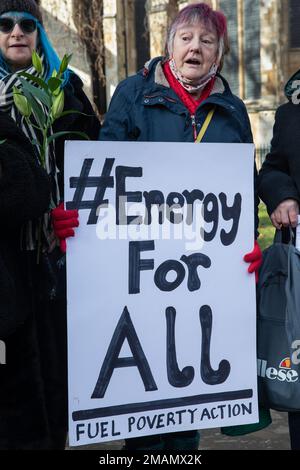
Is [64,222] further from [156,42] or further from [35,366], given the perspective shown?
[156,42]

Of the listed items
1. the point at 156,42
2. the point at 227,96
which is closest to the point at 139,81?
the point at 227,96

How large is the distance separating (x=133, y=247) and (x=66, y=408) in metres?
0.72

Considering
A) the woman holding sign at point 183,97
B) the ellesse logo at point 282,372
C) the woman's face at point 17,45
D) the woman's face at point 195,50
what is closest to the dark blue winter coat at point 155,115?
the woman holding sign at point 183,97

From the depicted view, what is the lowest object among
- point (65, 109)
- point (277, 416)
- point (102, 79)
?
point (277, 416)

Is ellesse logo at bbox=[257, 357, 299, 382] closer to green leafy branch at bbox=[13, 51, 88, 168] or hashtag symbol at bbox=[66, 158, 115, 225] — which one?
hashtag symbol at bbox=[66, 158, 115, 225]

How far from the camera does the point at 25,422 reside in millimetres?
2924

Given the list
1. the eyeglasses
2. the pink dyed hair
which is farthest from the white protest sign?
the eyeglasses

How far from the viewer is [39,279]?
2.94m

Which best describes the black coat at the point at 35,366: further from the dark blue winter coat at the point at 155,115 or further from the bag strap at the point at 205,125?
the bag strap at the point at 205,125

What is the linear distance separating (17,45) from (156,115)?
2.03 feet

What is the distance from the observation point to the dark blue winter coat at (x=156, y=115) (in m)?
3.07

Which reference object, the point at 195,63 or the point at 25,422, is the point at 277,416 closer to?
the point at 25,422

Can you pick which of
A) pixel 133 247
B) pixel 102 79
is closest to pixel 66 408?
pixel 133 247

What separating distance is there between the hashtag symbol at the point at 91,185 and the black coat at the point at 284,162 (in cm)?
74
